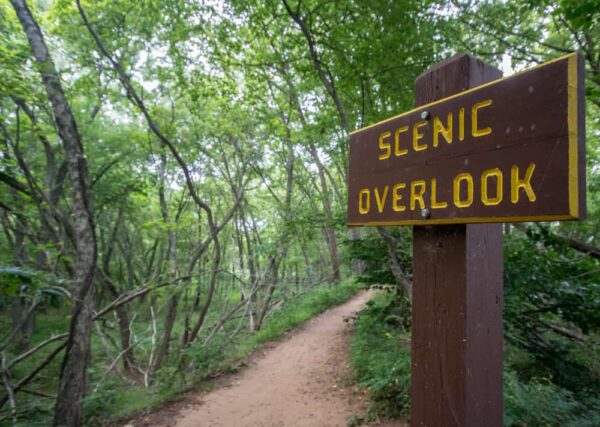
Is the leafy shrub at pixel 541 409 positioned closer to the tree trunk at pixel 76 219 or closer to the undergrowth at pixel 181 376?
the undergrowth at pixel 181 376

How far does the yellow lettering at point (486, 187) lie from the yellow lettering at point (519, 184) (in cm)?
3

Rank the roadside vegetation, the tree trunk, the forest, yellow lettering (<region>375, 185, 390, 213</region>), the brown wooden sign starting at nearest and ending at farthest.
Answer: the brown wooden sign → yellow lettering (<region>375, 185, 390, 213</region>) → the roadside vegetation → the forest → the tree trunk

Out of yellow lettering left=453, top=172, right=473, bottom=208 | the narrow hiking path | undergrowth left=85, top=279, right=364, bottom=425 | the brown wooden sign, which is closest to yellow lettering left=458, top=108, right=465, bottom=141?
the brown wooden sign

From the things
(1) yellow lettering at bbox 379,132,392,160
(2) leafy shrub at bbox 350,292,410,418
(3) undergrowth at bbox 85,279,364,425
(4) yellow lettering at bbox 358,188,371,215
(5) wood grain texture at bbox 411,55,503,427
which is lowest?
(3) undergrowth at bbox 85,279,364,425

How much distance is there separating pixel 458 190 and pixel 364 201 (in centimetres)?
47

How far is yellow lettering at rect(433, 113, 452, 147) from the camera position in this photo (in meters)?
1.22

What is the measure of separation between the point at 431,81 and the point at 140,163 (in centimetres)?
1034

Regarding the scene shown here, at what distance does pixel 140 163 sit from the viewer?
33.1 feet

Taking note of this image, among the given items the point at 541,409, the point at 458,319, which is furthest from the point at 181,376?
the point at 458,319

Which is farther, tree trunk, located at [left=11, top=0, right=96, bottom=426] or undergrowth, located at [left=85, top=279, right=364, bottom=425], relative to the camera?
undergrowth, located at [left=85, top=279, right=364, bottom=425]

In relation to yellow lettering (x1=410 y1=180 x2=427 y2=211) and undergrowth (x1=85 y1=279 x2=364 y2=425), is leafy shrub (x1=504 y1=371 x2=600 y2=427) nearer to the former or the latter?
yellow lettering (x1=410 y1=180 x2=427 y2=211)

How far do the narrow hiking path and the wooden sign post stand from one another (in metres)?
3.01

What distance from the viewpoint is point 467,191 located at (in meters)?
1.13

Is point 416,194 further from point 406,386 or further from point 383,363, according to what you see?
point 383,363
